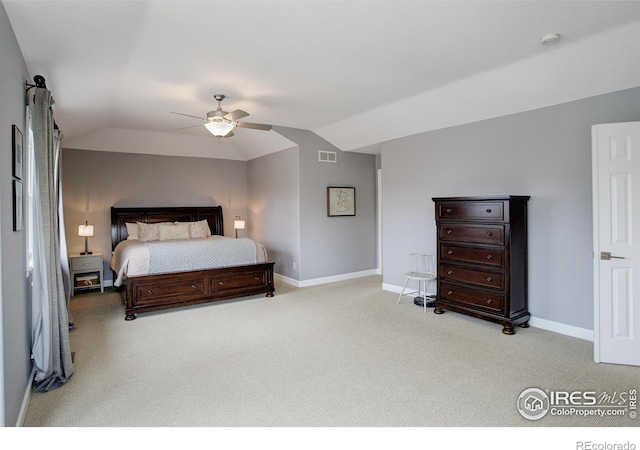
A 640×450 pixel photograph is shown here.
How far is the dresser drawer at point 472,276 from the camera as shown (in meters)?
4.13

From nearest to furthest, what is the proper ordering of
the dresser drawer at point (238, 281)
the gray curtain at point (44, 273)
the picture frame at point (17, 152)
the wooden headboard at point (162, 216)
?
1. the picture frame at point (17, 152)
2. the gray curtain at point (44, 273)
3. the dresser drawer at point (238, 281)
4. the wooden headboard at point (162, 216)

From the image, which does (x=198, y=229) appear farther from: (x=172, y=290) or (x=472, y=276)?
(x=472, y=276)

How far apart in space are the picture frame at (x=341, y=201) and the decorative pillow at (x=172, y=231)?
2.70m

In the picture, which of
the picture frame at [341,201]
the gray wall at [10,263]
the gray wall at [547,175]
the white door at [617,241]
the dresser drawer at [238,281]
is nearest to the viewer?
the gray wall at [10,263]

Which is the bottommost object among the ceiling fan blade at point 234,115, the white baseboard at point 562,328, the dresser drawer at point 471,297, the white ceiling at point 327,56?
the white baseboard at point 562,328

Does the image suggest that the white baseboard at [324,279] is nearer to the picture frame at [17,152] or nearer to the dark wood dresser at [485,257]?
the dark wood dresser at [485,257]

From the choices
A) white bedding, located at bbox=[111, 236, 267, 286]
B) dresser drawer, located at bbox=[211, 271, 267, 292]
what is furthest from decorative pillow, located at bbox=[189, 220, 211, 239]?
dresser drawer, located at bbox=[211, 271, 267, 292]

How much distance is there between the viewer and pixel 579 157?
12.6 ft

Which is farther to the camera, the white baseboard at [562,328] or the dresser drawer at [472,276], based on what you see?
the dresser drawer at [472,276]

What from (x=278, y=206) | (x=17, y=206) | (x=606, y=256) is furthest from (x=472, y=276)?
(x=17, y=206)

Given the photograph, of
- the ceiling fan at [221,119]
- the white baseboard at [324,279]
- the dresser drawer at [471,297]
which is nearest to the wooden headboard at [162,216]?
the white baseboard at [324,279]

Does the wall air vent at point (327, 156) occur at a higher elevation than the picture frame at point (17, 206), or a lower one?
higher

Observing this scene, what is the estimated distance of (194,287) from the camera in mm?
5219

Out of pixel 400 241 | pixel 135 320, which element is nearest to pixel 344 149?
pixel 400 241
